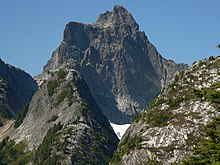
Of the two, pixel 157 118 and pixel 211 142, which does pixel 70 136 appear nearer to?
pixel 157 118

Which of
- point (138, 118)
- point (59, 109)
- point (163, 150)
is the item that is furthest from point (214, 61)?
point (59, 109)

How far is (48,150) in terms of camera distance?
163m

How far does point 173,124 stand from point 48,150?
55025mm

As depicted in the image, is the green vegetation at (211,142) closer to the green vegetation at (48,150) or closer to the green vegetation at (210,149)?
the green vegetation at (210,149)

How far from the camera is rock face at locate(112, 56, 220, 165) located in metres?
119

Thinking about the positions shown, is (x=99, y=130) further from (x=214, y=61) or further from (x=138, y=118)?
(x=214, y=61)

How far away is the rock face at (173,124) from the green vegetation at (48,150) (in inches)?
1097

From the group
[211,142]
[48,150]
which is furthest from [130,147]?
[211,142]

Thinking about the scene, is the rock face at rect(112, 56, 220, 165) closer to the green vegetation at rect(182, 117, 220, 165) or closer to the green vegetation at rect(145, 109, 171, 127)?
the green vegetation at rect(145, 109, 171, 127)

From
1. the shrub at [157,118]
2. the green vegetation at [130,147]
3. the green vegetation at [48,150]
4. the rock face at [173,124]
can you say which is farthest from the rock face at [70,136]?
the shrub at [157,118]

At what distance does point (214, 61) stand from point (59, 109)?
7496cm

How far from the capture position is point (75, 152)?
16150 cm

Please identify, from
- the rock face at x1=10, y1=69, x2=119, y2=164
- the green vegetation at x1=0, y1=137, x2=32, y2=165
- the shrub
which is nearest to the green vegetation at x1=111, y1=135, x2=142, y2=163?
the shrub

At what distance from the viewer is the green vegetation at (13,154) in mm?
171175
